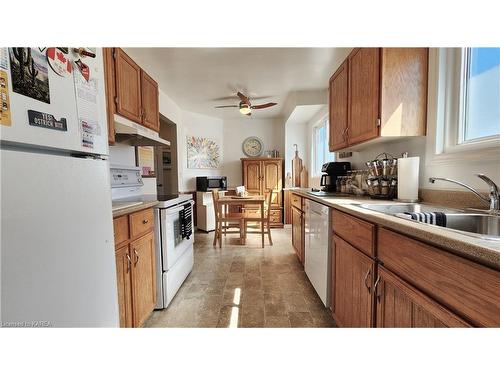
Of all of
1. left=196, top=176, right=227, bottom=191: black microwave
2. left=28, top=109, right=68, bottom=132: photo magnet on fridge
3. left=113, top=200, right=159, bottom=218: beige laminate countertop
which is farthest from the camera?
left=196, top=176, right=227, bottom=191: black microwave

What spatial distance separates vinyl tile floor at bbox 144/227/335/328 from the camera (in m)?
1.58

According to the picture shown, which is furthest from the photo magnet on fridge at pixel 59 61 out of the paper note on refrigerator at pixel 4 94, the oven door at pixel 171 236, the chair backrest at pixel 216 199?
the chair backrest at pixel 216 199

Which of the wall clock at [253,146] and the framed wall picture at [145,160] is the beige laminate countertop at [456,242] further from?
the wall clock at [253,146]

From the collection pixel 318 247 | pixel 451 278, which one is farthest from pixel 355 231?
pixel 318 247

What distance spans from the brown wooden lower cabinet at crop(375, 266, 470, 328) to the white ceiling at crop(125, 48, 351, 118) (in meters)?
2.37

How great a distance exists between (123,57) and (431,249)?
228 centimetres

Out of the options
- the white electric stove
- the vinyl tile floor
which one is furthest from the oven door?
the vinyl tile floor

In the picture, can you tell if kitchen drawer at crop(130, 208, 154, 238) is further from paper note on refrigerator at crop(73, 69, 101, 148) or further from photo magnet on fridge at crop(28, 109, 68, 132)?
photo magnet on fridge at crop(28, 109, 68, 132)

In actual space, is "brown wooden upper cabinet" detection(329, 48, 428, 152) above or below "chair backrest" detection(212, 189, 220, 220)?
above

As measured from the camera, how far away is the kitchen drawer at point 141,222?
1.32m

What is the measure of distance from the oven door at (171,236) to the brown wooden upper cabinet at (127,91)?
72 cm
